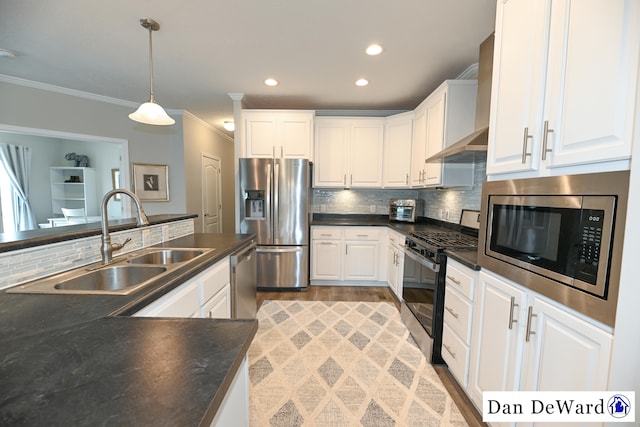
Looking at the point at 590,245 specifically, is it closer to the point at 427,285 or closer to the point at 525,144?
the point at 525,144

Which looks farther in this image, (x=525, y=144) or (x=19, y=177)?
(x=19, y=177)

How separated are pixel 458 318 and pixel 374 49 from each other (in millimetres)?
2246

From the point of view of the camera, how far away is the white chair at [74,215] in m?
5.11

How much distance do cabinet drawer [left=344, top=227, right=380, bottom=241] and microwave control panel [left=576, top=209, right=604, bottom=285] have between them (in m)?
2.57

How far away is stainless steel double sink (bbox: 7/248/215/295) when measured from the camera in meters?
1.08

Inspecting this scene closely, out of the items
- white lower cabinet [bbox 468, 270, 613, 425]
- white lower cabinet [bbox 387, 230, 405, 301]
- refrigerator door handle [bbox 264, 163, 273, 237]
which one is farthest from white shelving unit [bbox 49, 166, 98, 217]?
white lower cabinet [bbox 468, 270, 613, 425]

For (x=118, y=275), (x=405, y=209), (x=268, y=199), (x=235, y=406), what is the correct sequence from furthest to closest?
1. (x=405, y=209)
2. (x=268, y=199)
3. (x=118, y=275)
4. (x=235, y=406)

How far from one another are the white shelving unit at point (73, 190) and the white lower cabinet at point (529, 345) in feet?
22.2

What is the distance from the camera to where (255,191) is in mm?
3402

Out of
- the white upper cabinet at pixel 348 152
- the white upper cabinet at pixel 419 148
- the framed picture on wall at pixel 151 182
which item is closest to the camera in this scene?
the white upper cabinet at pixel 419 148

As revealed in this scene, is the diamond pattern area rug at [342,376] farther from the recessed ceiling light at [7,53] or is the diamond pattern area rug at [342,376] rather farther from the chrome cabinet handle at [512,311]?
the recessed ceiling light at [7,53]

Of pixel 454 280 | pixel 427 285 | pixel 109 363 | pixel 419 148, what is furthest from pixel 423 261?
pixel 109 363

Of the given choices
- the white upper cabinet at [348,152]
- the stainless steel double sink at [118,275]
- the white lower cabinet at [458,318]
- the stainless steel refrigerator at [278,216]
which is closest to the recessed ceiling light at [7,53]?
the stainless steel refrigerator at [278,216]

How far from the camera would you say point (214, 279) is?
5.47ft
